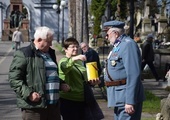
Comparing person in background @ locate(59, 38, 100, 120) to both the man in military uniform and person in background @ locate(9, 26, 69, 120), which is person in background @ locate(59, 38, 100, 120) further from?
the man in military uniform

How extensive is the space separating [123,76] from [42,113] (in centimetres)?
105

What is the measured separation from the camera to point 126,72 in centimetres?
629

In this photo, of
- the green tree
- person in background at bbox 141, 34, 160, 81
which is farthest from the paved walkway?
the green tree

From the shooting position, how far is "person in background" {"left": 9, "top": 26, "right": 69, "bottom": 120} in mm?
6289

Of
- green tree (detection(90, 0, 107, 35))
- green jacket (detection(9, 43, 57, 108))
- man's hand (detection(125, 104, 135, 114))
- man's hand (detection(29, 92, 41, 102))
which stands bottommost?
man's hand (detection(125, 104, 135, 114))

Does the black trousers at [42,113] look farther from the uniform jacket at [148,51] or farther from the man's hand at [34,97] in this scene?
the uniform jacket at [148,51]

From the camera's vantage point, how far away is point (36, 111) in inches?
252

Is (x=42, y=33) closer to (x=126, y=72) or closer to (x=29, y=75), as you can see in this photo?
(x=29, y=75)

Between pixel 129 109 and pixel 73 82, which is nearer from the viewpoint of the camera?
pixel 129 109

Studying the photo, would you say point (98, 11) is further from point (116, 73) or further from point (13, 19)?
point (116, 73)

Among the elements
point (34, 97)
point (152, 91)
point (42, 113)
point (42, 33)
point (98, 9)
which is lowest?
point (152, 91)

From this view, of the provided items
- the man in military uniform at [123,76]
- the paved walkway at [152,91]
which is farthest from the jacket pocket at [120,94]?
the paved walkway at [152,91]

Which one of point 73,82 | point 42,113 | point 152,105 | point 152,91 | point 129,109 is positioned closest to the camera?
point 129,109

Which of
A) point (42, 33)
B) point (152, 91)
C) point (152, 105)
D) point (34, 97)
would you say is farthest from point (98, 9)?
point (34, 97)
